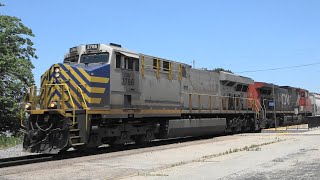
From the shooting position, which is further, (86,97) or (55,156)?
(86,97)

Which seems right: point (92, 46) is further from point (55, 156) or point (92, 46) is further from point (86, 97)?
Result: point (55, 156)

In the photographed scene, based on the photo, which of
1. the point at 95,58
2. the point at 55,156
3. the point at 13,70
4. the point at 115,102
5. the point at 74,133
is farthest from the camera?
the point at 13,70

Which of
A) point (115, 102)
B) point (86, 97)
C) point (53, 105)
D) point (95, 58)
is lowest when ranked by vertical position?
point (53, 105)

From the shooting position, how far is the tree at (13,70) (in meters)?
27.8

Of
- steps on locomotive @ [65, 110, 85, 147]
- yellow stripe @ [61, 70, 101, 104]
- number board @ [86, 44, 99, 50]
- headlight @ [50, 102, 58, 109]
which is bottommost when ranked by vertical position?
steps on locomotive @ [65, 110, 85, 147]

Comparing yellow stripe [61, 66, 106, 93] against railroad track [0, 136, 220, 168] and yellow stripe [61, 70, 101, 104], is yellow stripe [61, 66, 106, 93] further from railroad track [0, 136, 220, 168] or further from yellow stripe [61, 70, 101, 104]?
railroad track [0, 136, 220, 168]

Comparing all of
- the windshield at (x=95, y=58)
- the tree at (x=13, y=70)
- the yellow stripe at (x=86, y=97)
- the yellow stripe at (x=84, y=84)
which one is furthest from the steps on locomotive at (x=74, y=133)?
the tree at (x=13, y=70)

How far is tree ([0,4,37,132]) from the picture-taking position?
27828 mm

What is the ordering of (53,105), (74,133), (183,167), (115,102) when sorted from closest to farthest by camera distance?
1. (183,167)
2. (74,133)
3. (53,105)
4. (115,102)

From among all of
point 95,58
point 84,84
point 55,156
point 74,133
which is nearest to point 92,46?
point 95,58

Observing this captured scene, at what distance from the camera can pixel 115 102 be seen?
1525 centimetres

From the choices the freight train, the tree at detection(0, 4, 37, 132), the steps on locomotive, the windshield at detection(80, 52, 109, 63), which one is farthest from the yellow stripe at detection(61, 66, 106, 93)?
the tree at detection(0, 4, 37, 132)

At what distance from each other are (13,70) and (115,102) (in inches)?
624

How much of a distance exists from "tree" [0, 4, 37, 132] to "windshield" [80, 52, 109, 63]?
1305 cm
